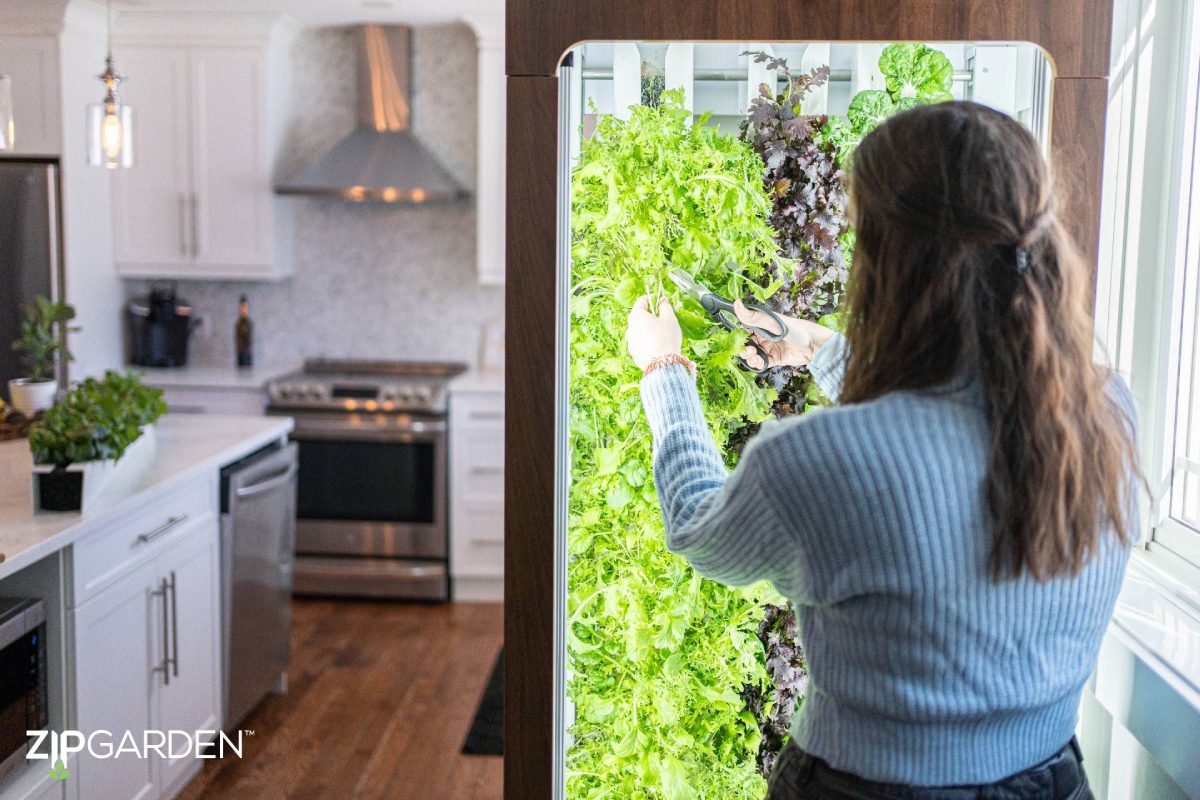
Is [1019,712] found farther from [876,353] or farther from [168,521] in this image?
[168,521]

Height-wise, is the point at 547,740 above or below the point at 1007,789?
below

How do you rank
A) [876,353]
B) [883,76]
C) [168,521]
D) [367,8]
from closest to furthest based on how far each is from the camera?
1. [876,353]
2. [883,76]
3. [168,521]
4. [367,8]

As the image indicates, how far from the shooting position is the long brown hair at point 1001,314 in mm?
→ 1062

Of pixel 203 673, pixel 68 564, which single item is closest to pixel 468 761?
pixel 203 673

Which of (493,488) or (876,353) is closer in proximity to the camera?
(876,353)

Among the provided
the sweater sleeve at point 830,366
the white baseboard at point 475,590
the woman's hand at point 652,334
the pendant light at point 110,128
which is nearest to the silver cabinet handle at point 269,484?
the pendant light at point 110,128

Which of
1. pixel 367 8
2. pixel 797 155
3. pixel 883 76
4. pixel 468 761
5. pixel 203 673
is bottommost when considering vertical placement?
pixel 468 761

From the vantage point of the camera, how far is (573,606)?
160cm

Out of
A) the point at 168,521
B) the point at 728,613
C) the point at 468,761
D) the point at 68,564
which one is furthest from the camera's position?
the point at 468,761

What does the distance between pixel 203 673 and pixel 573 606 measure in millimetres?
1875

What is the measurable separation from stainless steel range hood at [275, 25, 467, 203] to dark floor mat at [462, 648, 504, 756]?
6.96 feet

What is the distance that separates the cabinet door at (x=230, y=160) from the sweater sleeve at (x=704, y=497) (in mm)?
3822

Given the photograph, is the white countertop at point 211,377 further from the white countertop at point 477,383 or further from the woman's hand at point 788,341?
the woman's hand at point 788,341

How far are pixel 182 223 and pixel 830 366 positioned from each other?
4.01 meters
